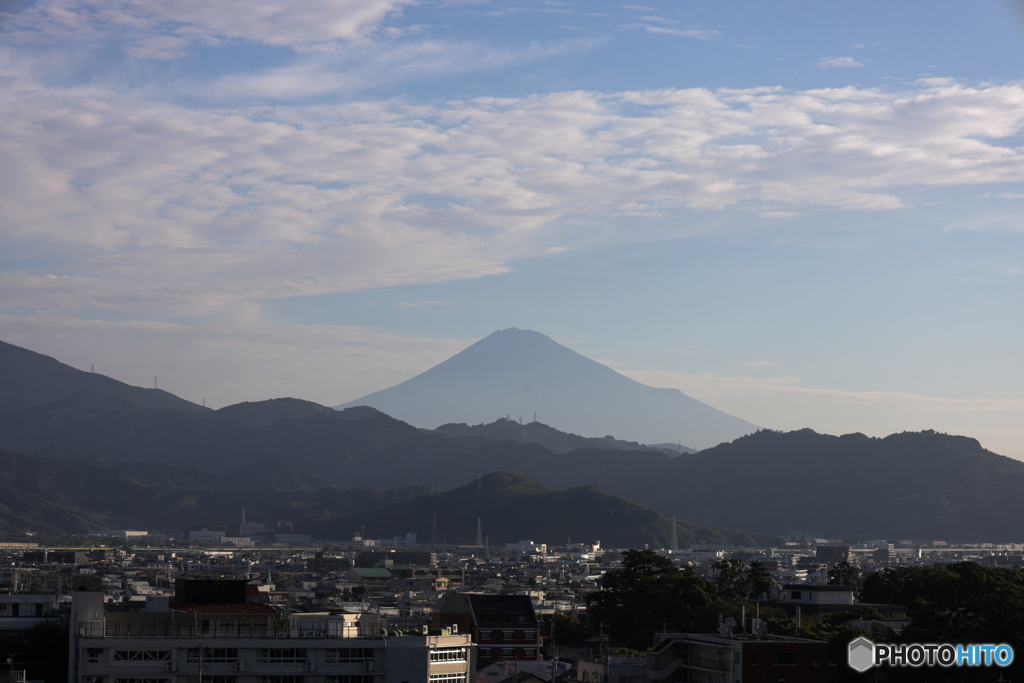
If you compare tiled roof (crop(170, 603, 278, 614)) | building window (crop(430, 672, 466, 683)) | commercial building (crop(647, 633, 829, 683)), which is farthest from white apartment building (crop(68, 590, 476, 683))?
commercial building (crop(647, 633, 829, 683))

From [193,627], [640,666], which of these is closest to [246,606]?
[193,627]

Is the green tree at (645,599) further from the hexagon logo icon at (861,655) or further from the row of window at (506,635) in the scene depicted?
the hexagon logo icon at (861,655)

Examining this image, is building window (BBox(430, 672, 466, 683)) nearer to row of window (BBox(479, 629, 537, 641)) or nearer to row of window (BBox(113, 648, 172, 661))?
row of window (BBox(113, 648, 172, 661))

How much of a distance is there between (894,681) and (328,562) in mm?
142408

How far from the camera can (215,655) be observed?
36.7m

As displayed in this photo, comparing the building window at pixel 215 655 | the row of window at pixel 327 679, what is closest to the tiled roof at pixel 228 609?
the building window at pixel 215 655

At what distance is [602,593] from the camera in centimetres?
7450

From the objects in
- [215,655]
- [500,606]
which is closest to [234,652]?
[215,655]

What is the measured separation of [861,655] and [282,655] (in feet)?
62.1

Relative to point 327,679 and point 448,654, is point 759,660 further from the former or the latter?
point 327,679

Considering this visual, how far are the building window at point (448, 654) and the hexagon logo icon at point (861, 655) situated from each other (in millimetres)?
12523

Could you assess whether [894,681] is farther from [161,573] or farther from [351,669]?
[161,573]

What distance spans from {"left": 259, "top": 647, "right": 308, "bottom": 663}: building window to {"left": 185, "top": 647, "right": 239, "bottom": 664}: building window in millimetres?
822

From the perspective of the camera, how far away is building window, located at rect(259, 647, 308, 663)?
37.0 metres
